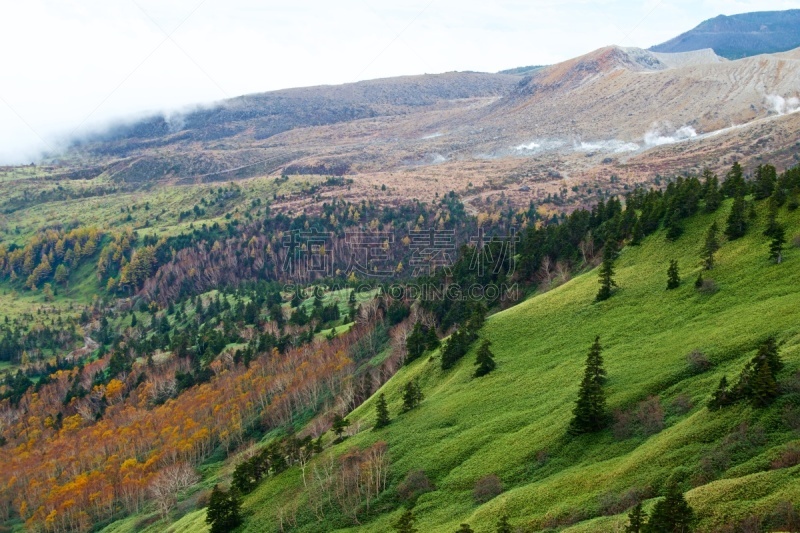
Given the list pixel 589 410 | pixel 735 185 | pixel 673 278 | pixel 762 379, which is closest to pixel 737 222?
pixel 673 278

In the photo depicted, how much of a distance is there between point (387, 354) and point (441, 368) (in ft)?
98.9

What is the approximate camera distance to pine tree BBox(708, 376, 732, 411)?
147 ft

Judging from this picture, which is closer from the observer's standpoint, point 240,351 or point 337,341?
Result: point 337,341

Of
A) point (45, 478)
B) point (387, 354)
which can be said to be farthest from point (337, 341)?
point (45, 478)

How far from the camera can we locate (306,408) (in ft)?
375

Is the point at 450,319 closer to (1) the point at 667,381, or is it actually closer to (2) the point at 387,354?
(2) the point at 387,354

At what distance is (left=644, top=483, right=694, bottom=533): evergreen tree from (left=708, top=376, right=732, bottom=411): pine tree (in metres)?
13.7

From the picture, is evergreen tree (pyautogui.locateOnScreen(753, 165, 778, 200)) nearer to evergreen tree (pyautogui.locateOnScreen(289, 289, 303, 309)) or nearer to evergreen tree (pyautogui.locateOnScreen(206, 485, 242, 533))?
evergreen tree (pyautogui.locateOnScreen(206, 485, 242, 533))

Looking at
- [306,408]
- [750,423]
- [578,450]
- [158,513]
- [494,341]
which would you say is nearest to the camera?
[750,423]

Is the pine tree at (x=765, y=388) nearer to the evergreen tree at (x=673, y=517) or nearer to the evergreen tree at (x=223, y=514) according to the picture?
the evergreen tree at (x=673, y=517)

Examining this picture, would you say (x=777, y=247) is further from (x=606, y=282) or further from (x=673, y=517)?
(x=673, y=517)

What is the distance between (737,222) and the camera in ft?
265

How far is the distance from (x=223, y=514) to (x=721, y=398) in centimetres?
5287

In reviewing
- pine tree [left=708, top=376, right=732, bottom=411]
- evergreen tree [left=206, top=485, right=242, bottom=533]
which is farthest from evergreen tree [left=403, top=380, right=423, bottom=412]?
pine tree [left=708, top=376, right=732, bottom=411]
